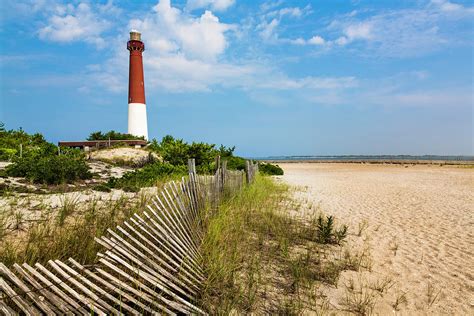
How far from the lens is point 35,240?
3727 mm

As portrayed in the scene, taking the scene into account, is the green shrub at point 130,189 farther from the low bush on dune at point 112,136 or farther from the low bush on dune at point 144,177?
the low bush on dune at point 112,136

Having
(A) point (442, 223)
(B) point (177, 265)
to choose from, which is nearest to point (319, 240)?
(B) point (177, 265)

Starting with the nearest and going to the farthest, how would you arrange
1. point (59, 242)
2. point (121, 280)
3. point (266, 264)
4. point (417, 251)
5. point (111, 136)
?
1. point (121, 280)
2. point (59, 242)
3. point (266, 264)
4. point (417, 251)
5. point (111, 136)

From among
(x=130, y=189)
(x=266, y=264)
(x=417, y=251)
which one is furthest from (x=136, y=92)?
(x=417, y=251)

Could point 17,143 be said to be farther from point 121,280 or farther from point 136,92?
point 121,280

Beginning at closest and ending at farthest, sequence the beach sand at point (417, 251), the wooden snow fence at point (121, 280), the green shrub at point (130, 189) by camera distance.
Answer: the wooden snow fence at point (121, 280), the beach sand at point (417, 251), the green shrub at point (130, 189)

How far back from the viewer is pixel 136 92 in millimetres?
29953

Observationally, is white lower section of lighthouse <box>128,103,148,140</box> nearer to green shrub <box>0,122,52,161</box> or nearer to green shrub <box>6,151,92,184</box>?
green shrub <box>0,122,52,161</box>

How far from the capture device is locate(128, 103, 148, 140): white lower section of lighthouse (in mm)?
29891

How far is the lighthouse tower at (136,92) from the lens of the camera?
29891 millimetres

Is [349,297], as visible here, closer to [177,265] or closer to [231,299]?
[231,299]

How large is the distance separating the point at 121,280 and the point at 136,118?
2905 centimetres

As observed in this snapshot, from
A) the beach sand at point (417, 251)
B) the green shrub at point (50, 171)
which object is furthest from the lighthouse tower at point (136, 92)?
the beach sand at point (417, 251)

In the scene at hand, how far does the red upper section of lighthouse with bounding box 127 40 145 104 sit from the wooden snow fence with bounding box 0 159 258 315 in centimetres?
2803
